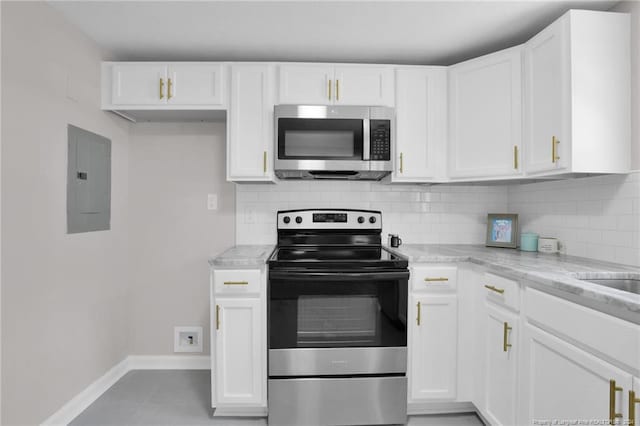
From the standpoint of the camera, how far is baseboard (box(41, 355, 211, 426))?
1.98 metres

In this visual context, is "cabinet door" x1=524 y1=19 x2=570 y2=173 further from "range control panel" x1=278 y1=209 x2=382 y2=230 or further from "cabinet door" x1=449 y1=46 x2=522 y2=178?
"range control panel" x1=278 y1=209 x2=382 y2=230

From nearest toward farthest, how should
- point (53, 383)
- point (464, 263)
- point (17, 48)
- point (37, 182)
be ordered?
point (17, 48), point (37, 182), point (53, 383), point (464, 263)

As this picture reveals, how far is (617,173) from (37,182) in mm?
2937

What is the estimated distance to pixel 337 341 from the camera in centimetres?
195

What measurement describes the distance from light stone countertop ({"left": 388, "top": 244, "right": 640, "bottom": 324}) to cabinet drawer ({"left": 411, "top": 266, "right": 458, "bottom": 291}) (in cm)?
5

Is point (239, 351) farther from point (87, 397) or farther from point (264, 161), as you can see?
point (264, 161)

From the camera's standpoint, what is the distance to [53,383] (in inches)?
71.8

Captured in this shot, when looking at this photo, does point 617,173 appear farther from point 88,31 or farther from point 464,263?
point 88,31

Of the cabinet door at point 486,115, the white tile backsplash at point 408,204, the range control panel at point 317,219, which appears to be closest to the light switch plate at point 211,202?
the white tile backsplash at point 408,204

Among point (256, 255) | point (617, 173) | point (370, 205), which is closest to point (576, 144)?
point (617, 173)

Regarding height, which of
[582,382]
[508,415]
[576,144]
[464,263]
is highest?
[576,144]

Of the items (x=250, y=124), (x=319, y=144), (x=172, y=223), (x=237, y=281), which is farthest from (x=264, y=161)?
(x=172, y=223)

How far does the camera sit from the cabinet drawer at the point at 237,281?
195 cm

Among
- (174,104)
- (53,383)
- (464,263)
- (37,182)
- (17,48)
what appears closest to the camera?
(17,48)
